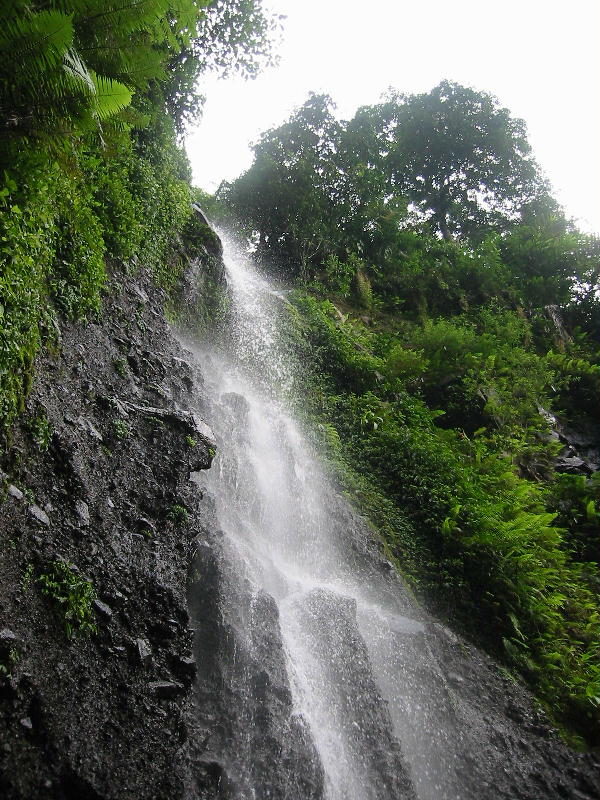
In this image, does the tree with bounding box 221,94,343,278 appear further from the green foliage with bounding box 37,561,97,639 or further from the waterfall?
the green foliage with bounding box 37,561,97,639

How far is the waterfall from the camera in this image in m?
3.89

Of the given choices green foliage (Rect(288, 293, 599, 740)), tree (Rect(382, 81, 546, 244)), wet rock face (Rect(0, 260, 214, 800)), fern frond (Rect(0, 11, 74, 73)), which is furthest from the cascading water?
tree (Rect(382, 81, 546, 244))

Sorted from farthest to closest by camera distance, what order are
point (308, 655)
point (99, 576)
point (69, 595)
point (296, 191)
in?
point (296, 191), point (308, 655), point (99, 576), point (69, 595)

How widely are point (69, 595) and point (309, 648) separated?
2686 millimetres

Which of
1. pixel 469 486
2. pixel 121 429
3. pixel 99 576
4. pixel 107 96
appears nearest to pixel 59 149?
pixel 107 96

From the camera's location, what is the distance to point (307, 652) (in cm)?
485

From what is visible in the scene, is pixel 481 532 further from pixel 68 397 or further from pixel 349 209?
pixel 349 209

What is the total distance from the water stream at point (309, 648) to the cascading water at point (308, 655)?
1 centimetres

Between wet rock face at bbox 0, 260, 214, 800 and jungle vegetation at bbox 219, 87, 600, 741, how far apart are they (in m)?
3.98

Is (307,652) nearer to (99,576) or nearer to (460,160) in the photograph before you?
Answer: (99,576)

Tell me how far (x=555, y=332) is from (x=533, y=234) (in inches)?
184

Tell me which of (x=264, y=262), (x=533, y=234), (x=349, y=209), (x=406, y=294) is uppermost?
(x=533, y=234)

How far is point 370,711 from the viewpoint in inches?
183

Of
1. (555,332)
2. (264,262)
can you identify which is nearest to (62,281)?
(264,262)
